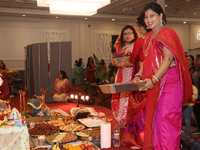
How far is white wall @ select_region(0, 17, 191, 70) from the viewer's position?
459 inches

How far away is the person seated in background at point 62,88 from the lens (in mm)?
6695

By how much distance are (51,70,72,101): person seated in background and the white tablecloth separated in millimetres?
4610

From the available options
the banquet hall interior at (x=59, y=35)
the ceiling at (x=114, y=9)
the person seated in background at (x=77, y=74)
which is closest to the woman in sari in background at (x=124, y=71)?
the banquet hall interior at (x=59, y=35)

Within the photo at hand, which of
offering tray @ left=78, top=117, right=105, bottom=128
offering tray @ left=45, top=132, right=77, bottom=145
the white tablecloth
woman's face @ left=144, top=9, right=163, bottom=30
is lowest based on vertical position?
offering tray @ left=45, top=132, right=77, bottom=145

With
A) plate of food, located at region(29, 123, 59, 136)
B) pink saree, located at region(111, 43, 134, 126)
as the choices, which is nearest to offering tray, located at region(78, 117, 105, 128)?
pink saree, located at region(111, 43, 134, 126)

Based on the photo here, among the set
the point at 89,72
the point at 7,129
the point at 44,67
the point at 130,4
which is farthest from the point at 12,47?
the point at 7,129

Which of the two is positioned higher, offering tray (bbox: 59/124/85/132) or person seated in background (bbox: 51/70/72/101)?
person seated in background (bbox: 51/70/72/101)

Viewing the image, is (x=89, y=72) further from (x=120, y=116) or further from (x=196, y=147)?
(x=196, y=147)

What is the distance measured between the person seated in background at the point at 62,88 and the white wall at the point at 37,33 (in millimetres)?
6068

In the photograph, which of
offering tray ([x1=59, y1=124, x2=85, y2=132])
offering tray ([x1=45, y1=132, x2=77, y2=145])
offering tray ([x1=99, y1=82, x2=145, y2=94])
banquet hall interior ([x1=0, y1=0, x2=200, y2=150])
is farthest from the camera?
banquet hall interior ([x1=0, y1=0, x2=200, y2=150])

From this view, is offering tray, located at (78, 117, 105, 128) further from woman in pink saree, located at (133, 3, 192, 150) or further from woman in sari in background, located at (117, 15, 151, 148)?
woman in pink saree, located at (133, 3, 192, 150)

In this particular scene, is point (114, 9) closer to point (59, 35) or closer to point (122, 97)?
point (59, 35)

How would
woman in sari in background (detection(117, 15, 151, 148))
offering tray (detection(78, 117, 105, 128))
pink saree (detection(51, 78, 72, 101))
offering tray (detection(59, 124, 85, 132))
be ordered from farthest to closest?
pink saree (detection(51, 78, 72, 101)), offering tray (detection(78, 117, 105, 128)), offering tray (detection(59, 124, 85, 132)), woman in sari in background (detection(117, 15, 151, 148))

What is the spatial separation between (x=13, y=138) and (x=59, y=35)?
11189 mm
